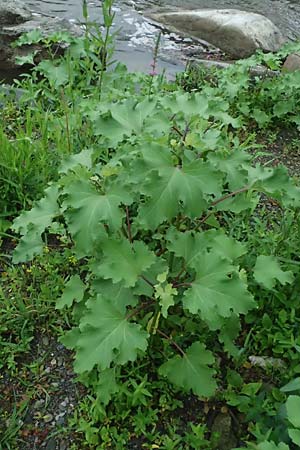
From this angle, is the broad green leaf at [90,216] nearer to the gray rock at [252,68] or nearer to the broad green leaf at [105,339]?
the broad green leaf at [105,339]

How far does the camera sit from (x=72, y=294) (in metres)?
1.95

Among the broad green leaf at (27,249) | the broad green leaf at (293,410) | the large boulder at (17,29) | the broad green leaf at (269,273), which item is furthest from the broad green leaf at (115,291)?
the large boulder at (17,29)

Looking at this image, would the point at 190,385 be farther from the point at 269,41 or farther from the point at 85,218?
the point at 269,41

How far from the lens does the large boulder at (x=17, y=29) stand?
5301 mm

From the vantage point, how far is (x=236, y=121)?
2.38 metres

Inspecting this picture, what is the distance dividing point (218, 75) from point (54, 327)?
8.61ft

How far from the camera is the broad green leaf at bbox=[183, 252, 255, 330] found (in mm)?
1593

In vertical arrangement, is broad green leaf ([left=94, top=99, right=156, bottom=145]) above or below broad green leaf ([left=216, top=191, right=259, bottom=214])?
above

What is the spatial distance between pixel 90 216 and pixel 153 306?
0.52 metres

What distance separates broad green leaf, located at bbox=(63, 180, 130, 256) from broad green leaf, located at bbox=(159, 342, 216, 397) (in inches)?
20.4

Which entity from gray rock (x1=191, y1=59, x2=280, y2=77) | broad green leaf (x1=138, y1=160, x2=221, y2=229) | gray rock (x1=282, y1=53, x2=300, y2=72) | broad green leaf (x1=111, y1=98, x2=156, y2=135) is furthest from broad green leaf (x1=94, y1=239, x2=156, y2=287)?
gray rock (x1=282, y1=53, x2=300, y2=72)

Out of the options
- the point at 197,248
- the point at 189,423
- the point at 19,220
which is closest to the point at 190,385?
the point at 189,423

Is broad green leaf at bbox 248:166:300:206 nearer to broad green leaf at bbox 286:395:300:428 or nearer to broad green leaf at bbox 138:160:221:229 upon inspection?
broad green leaf at bbox 138:160:221:229

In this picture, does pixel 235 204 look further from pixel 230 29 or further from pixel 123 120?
pixel 230 29
